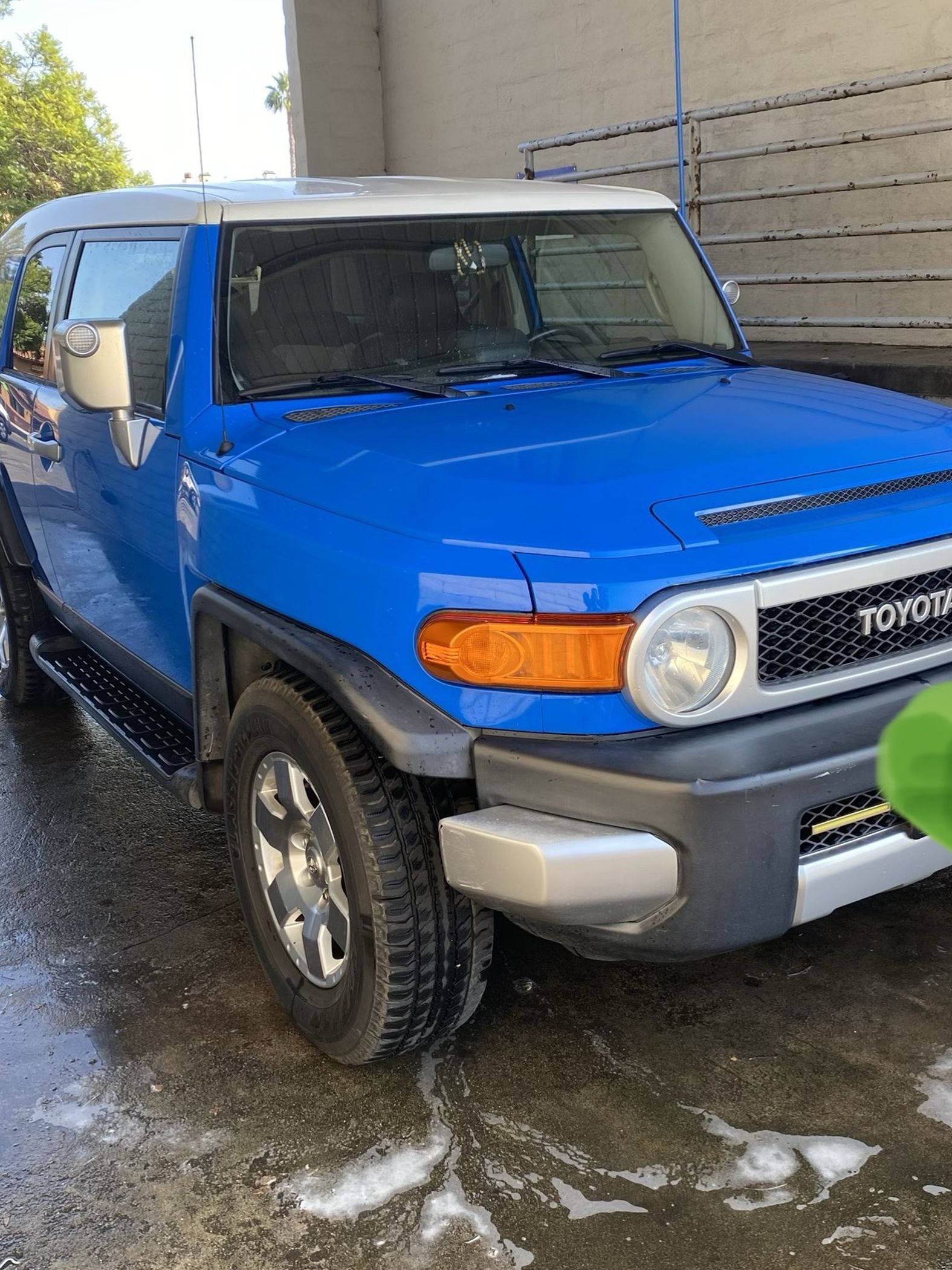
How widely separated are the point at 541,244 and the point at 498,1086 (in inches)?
97.8

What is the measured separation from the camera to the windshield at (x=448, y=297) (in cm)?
330

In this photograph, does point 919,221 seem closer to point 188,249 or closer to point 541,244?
point 541,244

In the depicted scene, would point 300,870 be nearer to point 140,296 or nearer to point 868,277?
point 140,296

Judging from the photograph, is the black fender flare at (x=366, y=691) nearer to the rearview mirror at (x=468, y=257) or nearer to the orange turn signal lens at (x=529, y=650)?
the orange turn signal lens at (x=529, y=650)

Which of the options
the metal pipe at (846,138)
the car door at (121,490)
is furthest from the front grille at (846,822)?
the metal pipe at (846,138)

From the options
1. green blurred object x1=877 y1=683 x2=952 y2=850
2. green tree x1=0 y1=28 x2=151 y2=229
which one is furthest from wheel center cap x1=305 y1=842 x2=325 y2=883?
green tree x1=0 y1=28 x2=151 y2=229

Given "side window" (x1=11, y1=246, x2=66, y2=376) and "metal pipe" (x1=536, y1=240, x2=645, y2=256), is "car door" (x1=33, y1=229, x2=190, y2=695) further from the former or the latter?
"metal pipe" (x1=536, y1=240, x2=645, y2=256)

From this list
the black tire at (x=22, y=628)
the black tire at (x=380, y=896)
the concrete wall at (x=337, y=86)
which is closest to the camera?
the black tire at (x=380, y=896)

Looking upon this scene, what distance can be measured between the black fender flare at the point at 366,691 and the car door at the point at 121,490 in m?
0.60

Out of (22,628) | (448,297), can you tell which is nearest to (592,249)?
(448,297)

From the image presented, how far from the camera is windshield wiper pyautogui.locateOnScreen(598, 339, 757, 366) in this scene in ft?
11.9

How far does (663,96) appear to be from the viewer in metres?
9.55

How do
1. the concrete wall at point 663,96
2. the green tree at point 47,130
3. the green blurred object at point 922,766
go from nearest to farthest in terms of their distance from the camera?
the green blurred object at point 922,766, the concrete wall at point 663,96, the green tree at point 47,130

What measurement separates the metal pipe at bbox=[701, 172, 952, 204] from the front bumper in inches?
191
